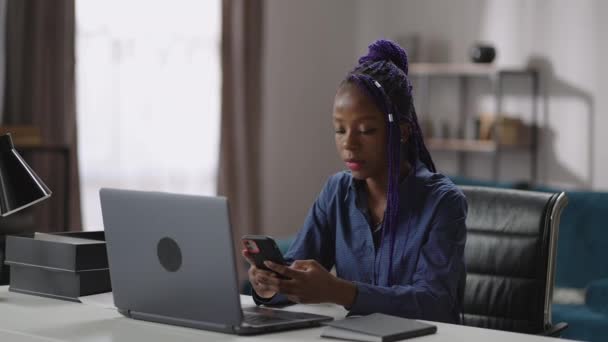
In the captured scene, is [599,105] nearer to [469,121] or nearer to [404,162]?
[469,121]

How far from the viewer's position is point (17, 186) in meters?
2.07

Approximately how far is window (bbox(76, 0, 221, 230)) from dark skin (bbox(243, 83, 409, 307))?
2.91m

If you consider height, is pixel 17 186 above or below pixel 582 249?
above

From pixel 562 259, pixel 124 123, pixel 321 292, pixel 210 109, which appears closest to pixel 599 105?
pixel 562 259

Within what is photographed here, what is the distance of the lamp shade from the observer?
2053mm

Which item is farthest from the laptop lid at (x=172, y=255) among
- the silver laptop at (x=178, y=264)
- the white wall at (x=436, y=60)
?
the white wall at (x=436, y=60)

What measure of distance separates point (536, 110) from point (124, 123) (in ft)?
8.03

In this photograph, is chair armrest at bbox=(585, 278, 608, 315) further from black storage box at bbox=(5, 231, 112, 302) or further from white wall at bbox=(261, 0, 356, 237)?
white wall at bbox=(261, 0, 356, 237)

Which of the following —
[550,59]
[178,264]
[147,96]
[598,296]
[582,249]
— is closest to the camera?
[178,264]

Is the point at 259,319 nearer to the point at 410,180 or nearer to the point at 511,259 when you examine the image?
the point at 410,180

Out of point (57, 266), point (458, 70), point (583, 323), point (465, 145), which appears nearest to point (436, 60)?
point (458, 70)

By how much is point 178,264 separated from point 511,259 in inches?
37.7

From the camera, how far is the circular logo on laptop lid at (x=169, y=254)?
5.60 ft

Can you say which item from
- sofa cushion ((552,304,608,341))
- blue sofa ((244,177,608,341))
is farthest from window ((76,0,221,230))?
sofa cushion ((552,304,608,341))
